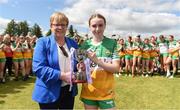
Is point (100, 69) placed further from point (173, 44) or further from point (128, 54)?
point (128, 54)

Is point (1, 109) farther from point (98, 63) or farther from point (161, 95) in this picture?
point (98, 63)

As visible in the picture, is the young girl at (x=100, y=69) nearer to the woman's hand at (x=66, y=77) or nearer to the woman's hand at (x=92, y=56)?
the woman's hand at (x=92, y=56)

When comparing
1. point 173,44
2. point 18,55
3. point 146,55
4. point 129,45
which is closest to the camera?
point 18,55

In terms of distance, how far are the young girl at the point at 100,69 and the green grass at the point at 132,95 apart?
5318mm

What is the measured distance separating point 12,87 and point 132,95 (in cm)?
413

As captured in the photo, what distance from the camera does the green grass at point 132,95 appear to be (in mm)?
9921

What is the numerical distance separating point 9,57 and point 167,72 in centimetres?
696

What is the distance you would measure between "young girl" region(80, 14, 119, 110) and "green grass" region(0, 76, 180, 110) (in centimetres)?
532

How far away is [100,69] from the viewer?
13.9 ft

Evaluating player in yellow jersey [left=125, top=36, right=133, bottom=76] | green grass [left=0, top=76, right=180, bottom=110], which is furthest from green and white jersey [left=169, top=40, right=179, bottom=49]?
green grass [left=0, top=76, right=180, bottom=110]

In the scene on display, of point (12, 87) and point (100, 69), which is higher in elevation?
point (100, 69)

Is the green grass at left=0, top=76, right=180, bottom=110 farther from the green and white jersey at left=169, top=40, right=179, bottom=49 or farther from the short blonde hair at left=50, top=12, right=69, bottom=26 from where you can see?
the short blonde hair at left=50, top=12, right=69, bottom=26

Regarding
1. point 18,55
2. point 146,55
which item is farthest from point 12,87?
point 146,55

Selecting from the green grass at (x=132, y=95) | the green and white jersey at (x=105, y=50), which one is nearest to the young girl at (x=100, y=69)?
the green and white jersey at (x=105, y=50)
